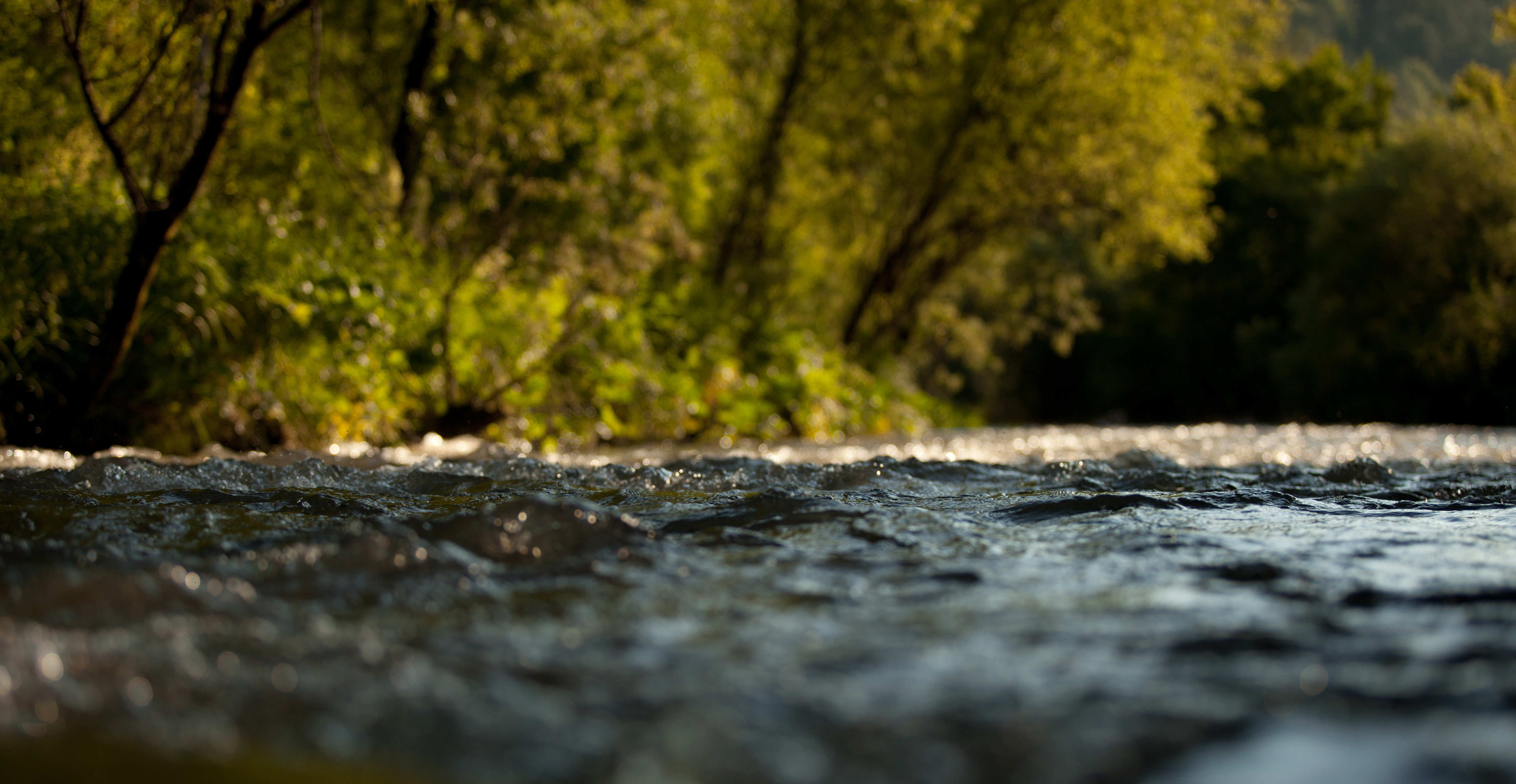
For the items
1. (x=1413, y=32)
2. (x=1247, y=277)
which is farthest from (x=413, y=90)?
(x=1413, y=32)

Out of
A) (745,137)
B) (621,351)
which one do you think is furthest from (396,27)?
(745,137)

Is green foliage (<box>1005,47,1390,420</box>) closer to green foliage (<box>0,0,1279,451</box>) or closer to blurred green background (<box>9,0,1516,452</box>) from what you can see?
blurred green background (<box>9,0,1516,452</box>)

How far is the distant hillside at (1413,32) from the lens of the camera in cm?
5203

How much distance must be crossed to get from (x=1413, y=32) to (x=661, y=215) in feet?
266

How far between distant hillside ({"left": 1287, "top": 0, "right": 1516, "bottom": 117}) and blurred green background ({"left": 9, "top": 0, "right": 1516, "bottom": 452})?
25.7 metres

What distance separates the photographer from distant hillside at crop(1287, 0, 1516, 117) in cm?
5203

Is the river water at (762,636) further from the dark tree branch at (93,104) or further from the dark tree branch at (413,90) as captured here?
the dark tree branch at (413,90)

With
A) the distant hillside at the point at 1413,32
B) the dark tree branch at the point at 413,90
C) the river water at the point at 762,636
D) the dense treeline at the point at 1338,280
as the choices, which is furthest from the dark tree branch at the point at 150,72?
the distant hillside at the point at 1413,32

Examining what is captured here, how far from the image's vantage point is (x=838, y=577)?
10.00ft

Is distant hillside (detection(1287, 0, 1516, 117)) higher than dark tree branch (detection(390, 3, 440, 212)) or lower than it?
higher

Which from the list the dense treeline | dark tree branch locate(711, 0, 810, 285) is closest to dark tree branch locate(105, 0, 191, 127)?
dark tree branch locate(711, 0, 810, 285)

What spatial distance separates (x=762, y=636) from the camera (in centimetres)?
242

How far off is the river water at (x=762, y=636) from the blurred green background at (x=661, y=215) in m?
2.56

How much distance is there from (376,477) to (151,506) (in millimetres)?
1264
